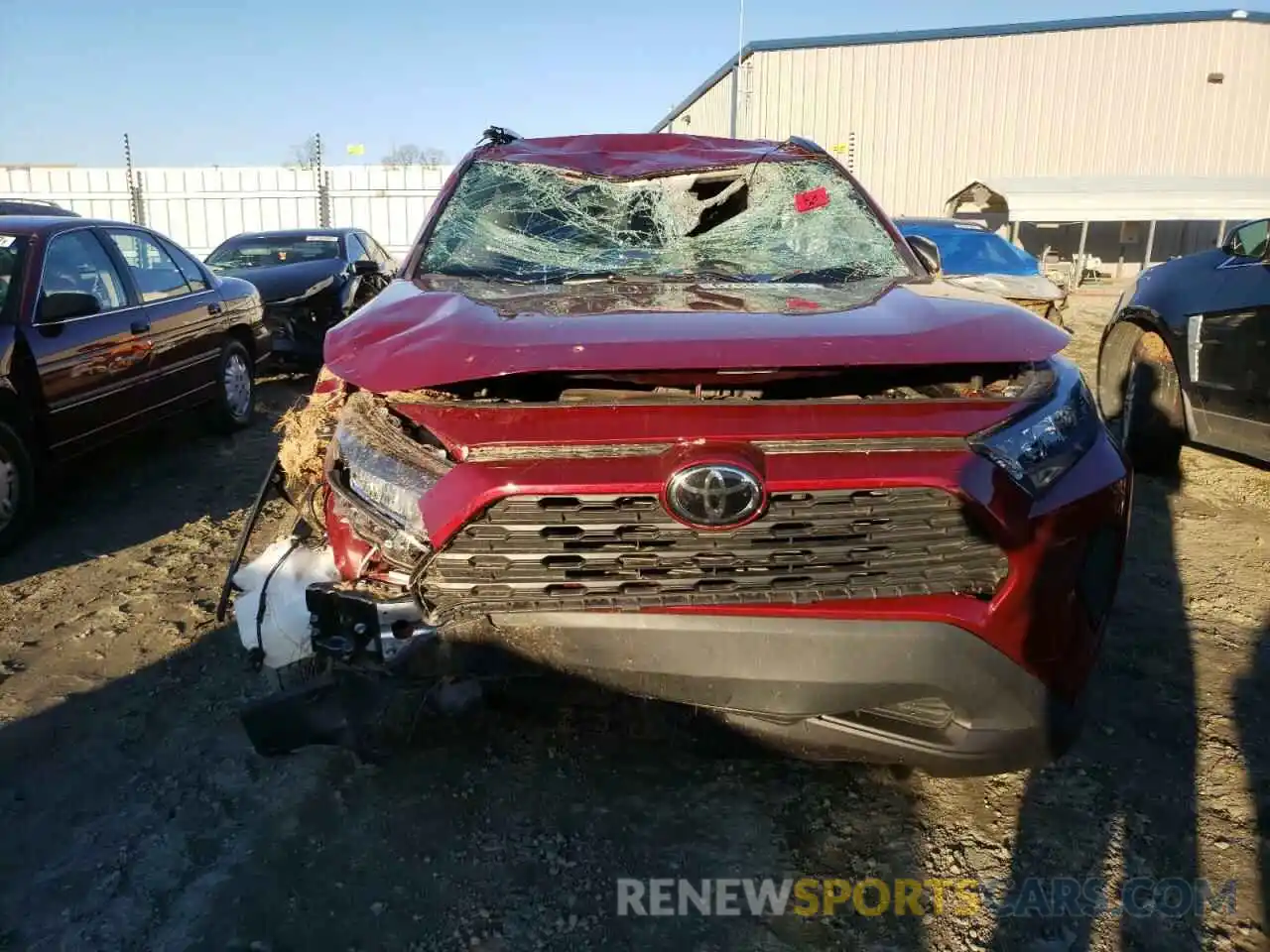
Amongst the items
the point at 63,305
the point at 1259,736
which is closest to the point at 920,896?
the point at 1259,736

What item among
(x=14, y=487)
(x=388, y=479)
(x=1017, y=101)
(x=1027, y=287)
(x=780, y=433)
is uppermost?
(x=1017, y=101)

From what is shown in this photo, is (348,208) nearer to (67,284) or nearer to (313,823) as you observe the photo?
(67,284)

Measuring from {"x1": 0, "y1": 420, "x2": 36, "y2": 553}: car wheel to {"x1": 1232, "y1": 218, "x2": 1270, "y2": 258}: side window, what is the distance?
6012 millimetres

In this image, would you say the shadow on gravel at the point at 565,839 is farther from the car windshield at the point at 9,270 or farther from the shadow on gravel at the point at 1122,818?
the car windshield at the point at 9,270

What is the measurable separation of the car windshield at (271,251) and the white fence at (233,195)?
8.39 m

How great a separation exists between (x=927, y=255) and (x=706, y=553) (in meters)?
1.99

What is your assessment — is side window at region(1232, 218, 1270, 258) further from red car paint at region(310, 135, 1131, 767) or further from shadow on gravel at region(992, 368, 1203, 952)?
red car paint at region(310, 135, 1131, 767)

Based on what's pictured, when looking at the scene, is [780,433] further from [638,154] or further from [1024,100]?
[1024,100]

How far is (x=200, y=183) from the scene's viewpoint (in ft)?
60.0

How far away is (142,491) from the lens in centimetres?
527

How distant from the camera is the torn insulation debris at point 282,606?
85.8 inches

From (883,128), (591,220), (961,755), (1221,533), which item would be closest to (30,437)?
(591,220)

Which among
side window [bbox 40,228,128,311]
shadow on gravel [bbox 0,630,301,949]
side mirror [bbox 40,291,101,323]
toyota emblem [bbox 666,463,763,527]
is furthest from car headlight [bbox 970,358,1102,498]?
side window [bbox 40,228,128,311]

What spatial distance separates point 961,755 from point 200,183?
19856 mm
